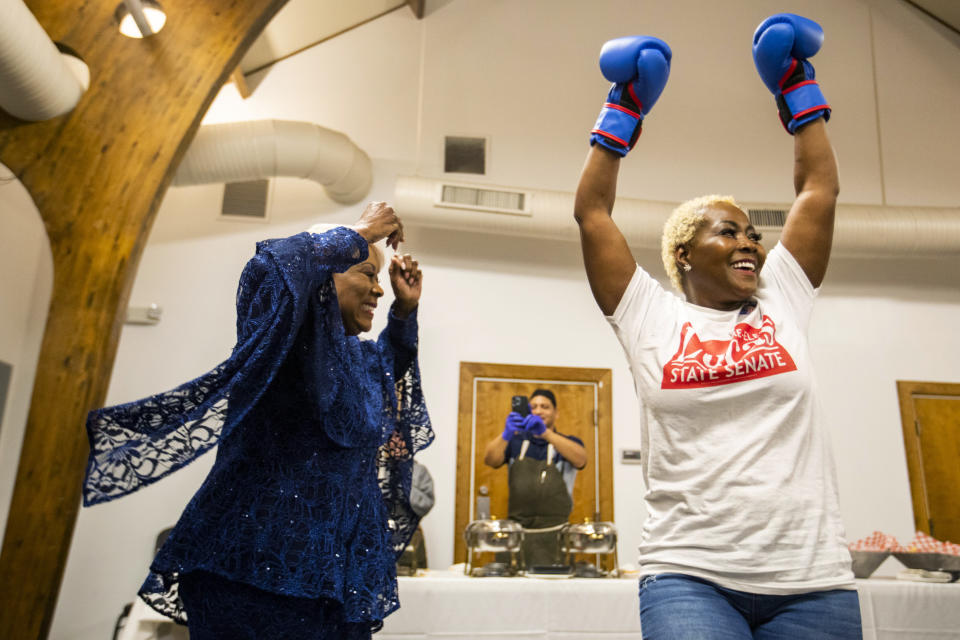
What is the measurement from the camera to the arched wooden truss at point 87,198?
2545 mm

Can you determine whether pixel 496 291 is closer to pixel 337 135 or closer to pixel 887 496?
pixel 337 135

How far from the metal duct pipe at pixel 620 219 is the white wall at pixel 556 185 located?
16.2 inches

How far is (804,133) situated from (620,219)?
10.5 feet

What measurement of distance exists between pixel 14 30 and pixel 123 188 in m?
0.60

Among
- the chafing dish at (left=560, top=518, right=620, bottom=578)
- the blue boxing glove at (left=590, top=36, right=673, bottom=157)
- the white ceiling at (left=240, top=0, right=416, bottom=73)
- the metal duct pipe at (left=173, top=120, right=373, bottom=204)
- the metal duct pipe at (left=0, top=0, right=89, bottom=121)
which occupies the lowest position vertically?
the chafing dish at (left=560, top=518, right=620, bottom=578)

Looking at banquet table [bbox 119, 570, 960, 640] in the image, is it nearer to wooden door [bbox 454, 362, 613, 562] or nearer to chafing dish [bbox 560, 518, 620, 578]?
chafing dish [bbox 560, 518, 620, 578]

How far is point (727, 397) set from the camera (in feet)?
3.83

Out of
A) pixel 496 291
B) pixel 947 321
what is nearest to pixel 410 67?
pixel 496 291

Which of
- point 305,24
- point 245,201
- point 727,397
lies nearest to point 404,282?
point 727,397

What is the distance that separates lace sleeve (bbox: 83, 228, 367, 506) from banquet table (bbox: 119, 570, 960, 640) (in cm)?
113

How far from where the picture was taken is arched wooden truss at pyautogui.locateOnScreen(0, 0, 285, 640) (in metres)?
2.54

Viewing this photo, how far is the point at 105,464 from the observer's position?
120 cm

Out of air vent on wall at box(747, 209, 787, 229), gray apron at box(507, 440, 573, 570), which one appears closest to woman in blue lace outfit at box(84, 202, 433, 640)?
gray apron at box(507, 440, 573, 570)

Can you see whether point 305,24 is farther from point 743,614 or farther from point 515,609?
point 743,614
